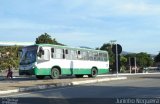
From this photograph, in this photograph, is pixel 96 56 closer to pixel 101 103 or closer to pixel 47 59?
pixel 47 59

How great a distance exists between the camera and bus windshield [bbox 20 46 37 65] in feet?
108

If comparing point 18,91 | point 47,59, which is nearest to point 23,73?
point 47,59

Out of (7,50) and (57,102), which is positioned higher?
(7,50)

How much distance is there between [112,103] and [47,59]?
79.4ft

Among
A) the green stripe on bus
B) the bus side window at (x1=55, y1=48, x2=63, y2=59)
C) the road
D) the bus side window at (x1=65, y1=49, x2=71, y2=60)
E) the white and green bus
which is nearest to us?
the road

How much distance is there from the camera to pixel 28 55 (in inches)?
1328

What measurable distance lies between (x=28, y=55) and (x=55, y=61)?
6.80 ft

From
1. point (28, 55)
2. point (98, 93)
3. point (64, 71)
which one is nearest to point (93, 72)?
point (64, 71)

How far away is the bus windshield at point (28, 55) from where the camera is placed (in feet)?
108

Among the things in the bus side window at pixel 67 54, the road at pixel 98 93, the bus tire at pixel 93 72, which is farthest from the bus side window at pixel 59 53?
the road at pixel 98 93

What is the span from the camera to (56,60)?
33.8 meters

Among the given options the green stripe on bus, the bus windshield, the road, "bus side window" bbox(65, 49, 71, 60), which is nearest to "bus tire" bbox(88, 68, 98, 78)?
the green stripe on bus

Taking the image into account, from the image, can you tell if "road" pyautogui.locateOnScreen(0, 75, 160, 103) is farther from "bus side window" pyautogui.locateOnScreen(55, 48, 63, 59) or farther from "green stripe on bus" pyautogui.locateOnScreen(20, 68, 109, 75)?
"bus side window" pyautogui.locateOnScreen(55, 48, 63, 59)

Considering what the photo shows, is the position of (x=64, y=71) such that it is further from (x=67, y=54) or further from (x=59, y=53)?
(x=59, y=53)
